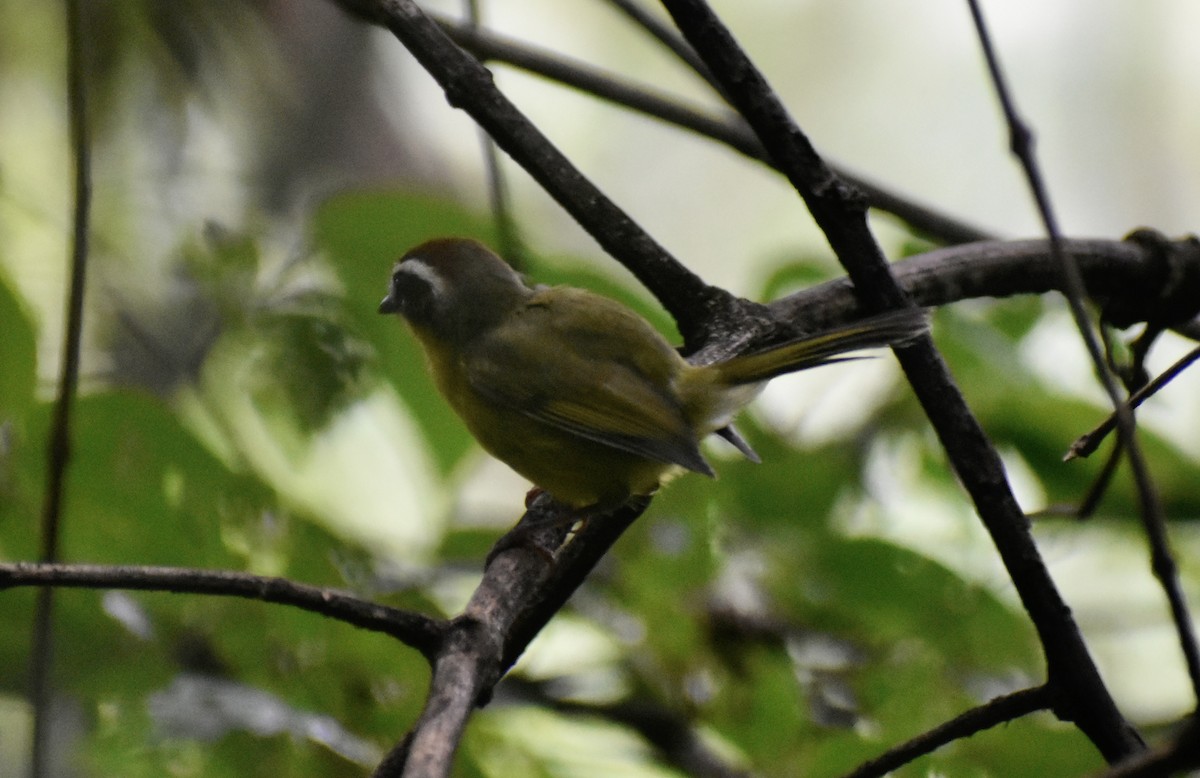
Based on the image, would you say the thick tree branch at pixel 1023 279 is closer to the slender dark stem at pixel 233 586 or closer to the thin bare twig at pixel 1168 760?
the slender dark stem at pixel 233 586

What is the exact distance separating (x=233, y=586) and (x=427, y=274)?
6.53 ft

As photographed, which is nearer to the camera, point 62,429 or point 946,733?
point 946,733

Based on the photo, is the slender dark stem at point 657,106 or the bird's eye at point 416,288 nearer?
the slender dark stem at point 657,106

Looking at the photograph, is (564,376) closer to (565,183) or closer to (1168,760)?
(565,183)

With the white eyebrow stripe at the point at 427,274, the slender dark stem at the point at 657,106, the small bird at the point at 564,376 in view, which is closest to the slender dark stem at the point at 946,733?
the small bird at the point at 564,376

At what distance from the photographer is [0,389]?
8.48 ft

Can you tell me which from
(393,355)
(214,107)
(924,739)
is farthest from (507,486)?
(924,739)

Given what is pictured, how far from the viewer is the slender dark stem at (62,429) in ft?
6.82

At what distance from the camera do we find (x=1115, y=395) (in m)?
1.24

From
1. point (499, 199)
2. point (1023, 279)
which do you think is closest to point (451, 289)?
point (499, 199)

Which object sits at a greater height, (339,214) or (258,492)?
(339,214)

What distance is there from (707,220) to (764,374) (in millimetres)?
9258

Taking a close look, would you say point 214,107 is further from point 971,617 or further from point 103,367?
point 971,617

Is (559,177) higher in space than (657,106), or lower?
lower
